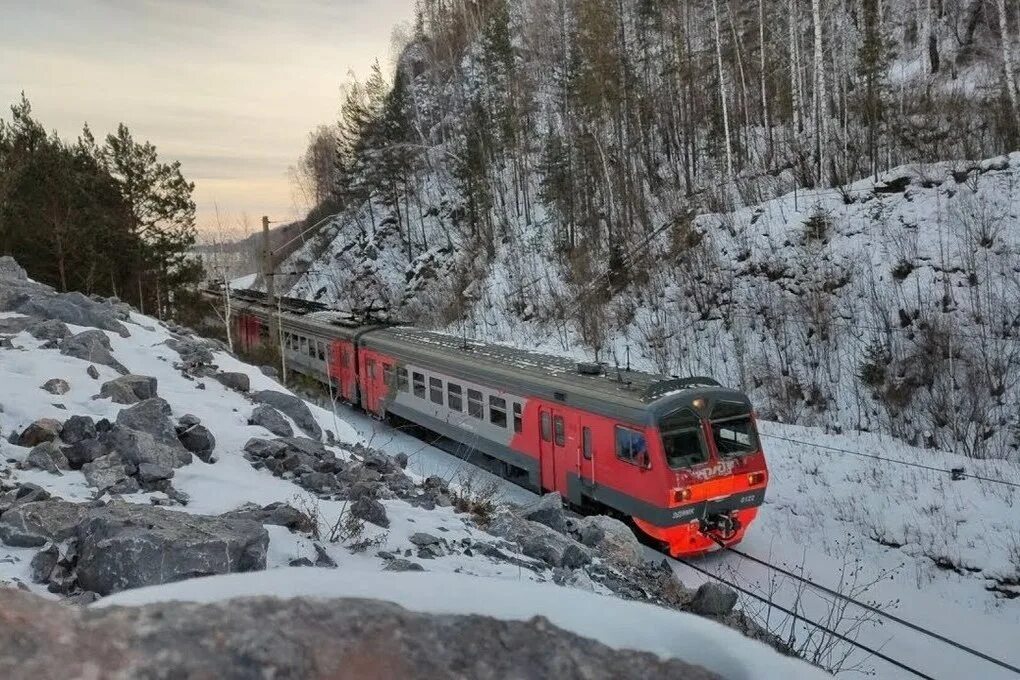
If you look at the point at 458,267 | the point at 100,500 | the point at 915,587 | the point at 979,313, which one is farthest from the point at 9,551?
the point at 458,267

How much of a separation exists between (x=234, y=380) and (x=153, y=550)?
6.79 m

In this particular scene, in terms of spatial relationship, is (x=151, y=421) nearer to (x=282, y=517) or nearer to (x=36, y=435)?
(x=36, y=435)

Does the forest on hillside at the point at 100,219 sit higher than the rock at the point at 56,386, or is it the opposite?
the forest on hillside at the point at 100,219

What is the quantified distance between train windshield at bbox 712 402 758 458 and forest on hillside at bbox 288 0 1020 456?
5.64m

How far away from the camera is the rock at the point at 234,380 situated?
35.1 feet

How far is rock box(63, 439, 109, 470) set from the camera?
638cm

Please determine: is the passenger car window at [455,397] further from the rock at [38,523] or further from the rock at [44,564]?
the rock at [44,564]

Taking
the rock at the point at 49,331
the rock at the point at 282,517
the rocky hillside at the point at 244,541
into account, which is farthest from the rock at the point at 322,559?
the rock at the point at 49,331

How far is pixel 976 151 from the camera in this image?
2073cm

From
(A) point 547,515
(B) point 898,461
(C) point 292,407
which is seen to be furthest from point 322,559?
(B) point 898,461

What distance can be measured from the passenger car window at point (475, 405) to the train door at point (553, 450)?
2006 millimetres

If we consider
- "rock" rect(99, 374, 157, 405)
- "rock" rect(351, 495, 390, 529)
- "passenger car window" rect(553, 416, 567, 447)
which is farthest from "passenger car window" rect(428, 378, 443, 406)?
"rock" rect(351, 495, 390, 529)

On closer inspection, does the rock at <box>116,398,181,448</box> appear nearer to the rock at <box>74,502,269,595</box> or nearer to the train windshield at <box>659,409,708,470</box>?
the rock at <box>74,502,269,595</box>

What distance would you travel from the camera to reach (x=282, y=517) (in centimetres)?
Answer: 558
